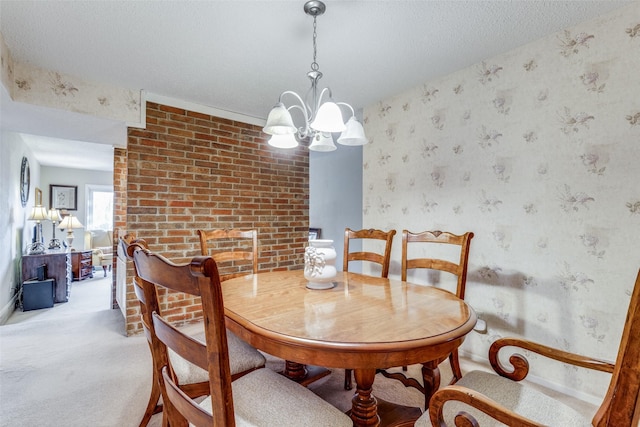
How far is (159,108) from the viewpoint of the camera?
9.53 ft

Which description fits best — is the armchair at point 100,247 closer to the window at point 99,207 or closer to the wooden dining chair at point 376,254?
the window at point 99,207

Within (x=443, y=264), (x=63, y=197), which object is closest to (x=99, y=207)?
(x=63, y=197)

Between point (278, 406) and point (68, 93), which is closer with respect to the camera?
point (278, 406)

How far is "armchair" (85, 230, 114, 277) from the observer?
19.4ft

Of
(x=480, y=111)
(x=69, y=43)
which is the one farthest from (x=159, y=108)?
(x=480, y=111)

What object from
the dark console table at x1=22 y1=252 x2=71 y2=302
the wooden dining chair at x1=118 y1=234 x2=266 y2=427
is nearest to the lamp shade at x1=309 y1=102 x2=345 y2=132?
the wooden dining chair at x1=118 y1=234 x2=266 y2=427

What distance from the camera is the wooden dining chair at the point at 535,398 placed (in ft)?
2.15

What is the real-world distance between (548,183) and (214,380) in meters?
2.16

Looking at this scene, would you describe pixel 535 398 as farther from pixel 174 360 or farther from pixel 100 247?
pixel 100 247

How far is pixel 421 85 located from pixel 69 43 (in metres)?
2.58

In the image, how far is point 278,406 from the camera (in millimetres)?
1027

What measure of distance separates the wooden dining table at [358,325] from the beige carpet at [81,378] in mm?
696

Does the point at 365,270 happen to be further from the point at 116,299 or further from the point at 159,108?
the point at 116,299

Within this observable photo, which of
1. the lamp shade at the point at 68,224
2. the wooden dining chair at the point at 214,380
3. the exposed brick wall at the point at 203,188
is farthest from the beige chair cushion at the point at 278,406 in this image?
the lamp shade at the point at 68,224
